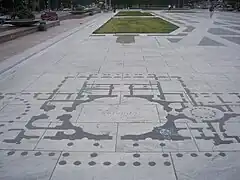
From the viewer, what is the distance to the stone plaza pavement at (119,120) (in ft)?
14.3

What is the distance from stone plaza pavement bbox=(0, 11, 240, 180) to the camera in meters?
4.35

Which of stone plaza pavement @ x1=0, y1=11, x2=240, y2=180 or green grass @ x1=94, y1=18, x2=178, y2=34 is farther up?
green grass @ x1=94, y1=18, x2=178, y2=34

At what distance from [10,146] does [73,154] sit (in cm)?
99

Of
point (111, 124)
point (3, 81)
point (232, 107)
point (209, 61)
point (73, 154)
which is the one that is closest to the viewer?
point (73, 154)

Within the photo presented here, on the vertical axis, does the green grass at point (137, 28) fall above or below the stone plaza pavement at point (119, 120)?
above

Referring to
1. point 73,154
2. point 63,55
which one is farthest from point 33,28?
point 73,154

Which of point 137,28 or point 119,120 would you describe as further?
point 137,28

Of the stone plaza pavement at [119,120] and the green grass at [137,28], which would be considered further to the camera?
the green grass at [137,28]

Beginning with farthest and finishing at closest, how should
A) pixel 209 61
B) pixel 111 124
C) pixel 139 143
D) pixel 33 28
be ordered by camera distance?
pixel 33 28 < pixel 209 61 < pixel 111 124 < pixel 139 143

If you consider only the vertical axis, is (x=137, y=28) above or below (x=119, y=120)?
above

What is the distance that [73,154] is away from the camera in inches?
185

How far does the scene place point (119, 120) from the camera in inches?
238

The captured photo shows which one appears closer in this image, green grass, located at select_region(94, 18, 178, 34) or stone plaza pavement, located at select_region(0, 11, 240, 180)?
stone plaza pavement, located at select_region(0, 11, 240, 180)

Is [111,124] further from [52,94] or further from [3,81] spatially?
[3,81]
